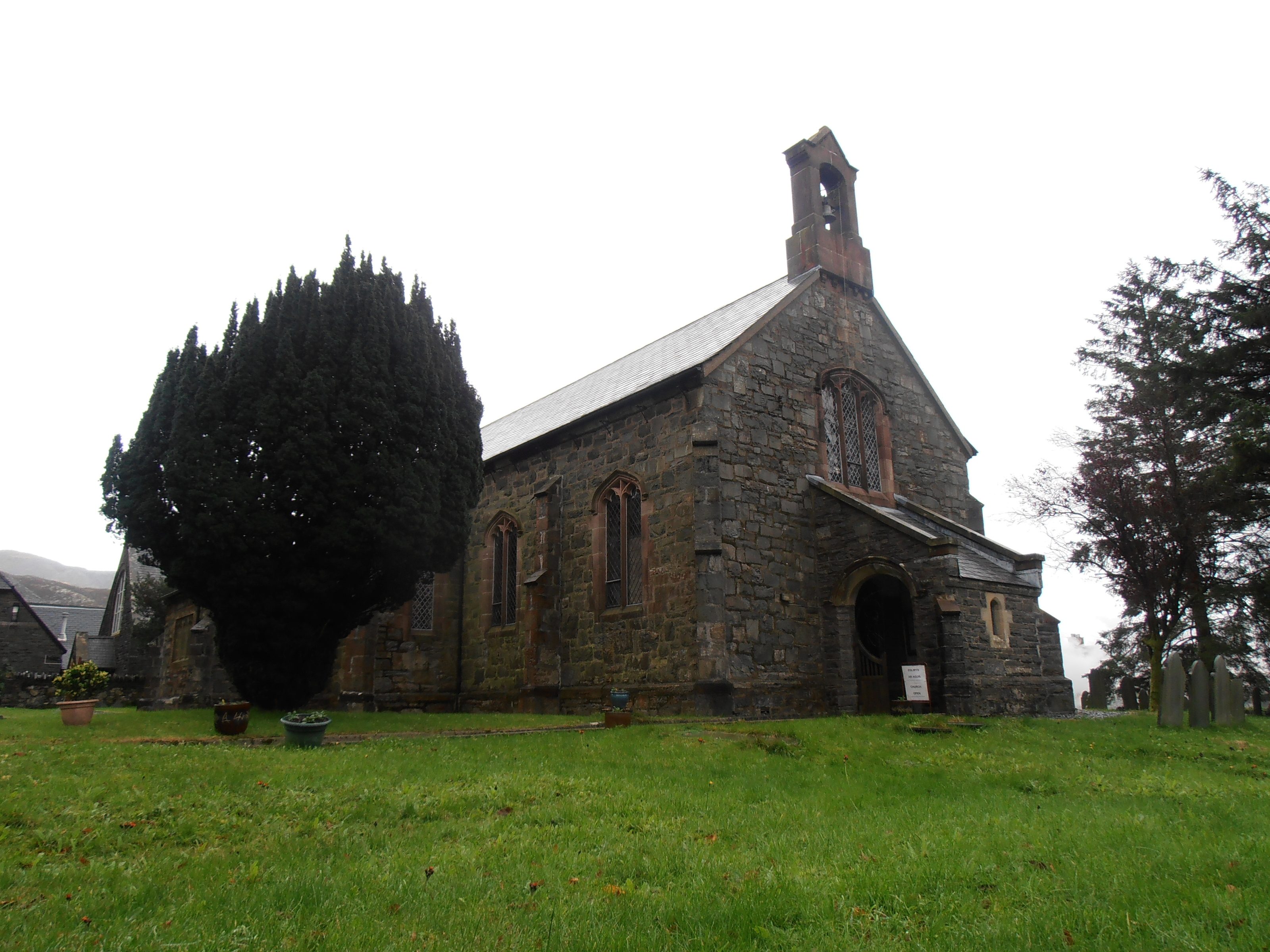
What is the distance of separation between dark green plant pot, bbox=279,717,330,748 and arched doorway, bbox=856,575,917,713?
37.2 feet

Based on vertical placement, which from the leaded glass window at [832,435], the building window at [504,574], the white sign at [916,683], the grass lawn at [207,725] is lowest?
the grass lawn at [207,725]

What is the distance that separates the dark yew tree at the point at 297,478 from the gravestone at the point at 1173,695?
1357 centimetres

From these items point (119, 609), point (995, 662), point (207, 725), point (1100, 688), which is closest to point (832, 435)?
point (995, 662)

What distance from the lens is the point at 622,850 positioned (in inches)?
232

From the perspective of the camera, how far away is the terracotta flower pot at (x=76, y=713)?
1420 centimetres

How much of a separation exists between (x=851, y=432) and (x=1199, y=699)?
9078 mm

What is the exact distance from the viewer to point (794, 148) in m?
22.1

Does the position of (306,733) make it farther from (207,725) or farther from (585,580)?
(585,580)

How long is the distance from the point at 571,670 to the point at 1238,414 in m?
16.3

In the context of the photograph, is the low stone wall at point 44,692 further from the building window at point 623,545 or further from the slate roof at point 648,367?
the building window at point 623,545

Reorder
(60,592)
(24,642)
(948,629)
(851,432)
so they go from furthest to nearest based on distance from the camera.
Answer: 1. (60,592)
2. (24,642)
3. (851,432)
4. (948,629)

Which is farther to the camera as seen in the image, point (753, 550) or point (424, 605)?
point (424, 605)

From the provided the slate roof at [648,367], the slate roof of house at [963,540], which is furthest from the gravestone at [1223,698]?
the slate roof at [648,367]

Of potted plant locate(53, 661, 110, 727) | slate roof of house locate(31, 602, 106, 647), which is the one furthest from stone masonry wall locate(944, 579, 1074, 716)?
slate roof of house locate(31, 602, 106, 647)
